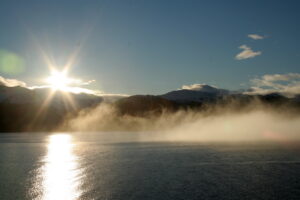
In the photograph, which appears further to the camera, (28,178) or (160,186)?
(28,178)

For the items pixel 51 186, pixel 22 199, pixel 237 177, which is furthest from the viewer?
pixel 237 177

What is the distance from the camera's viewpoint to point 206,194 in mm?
31734

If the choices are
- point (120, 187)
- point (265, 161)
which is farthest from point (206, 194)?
point (265, 161)

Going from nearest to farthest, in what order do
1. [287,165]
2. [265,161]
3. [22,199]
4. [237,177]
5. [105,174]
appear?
1. [22,199]
2. [237,177]
3. [105,174]
4. [287,165]
5. [265,161]

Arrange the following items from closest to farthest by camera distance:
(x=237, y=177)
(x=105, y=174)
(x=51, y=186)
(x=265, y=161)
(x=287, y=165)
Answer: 1. (x=51, y=186)
2. (x=237, y=177)
3. (x=105, y=174)
4. (x=287, y=165)
5. (x=265, y=161)

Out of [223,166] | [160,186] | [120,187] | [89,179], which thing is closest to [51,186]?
[89,179]

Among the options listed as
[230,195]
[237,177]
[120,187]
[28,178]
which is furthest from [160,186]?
[28,178]

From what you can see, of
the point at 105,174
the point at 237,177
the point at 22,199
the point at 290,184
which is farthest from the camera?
the point at 105,174

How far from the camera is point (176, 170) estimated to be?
4722 centimetres

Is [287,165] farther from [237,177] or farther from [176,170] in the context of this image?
[176,170]

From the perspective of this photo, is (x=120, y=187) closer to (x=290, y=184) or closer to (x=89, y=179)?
(x=89, y=179)

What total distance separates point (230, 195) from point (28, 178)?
26.8 m

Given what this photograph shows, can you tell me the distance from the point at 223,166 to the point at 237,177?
937 cm

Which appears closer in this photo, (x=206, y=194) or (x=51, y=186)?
(x=206, y=194)
